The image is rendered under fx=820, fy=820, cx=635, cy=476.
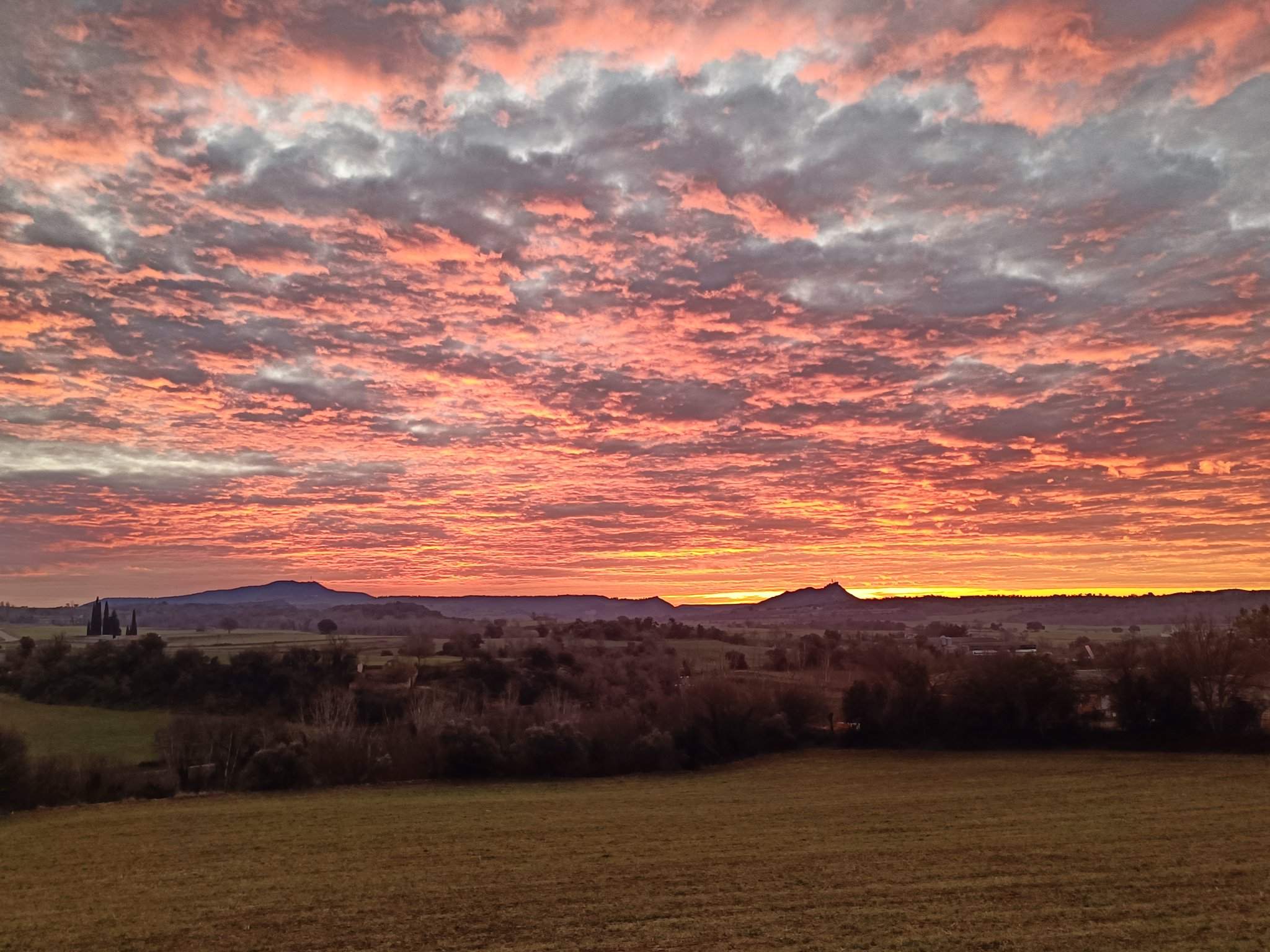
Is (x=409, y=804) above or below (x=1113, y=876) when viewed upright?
below

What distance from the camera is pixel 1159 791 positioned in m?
33.1

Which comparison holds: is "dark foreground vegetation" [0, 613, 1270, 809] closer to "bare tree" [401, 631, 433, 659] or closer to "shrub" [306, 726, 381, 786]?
"shrub" [306, 726, 381, 786]

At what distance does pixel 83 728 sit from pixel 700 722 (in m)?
43.7

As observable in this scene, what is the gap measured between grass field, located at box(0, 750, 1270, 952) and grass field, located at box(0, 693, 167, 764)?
15.5m

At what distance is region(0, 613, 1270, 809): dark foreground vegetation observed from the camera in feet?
146

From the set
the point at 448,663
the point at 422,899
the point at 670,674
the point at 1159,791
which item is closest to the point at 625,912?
the point at 422,899

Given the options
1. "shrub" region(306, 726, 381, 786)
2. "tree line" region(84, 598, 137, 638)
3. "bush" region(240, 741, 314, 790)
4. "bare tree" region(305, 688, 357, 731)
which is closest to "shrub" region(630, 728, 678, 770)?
"shrub" region(306, 726, 381, 786)

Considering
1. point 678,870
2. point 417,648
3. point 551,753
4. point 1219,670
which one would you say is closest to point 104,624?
point 417,648

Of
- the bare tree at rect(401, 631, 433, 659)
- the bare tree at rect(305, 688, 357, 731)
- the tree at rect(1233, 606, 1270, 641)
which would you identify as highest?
the tree at rect(1233, 606, 1270, 641)

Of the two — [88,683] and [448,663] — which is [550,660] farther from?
[88,683]

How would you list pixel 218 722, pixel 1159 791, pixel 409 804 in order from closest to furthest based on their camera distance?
pixel 1159 791 < pixel 409 804 < pixel 218 722

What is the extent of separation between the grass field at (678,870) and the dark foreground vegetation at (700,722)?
737 centimetres

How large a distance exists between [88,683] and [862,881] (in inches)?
2870

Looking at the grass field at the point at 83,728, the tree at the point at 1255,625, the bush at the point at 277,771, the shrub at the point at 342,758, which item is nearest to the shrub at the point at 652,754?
the shrub at the point at 342,758
